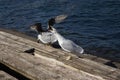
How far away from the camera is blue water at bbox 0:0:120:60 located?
33.3 feet

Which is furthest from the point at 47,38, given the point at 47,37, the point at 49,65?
the point at 49,65

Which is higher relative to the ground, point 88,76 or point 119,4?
point 119,4

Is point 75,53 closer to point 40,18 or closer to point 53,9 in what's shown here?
point 40,18

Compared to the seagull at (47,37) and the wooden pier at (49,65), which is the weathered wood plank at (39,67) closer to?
the wooden pier at (49,65)

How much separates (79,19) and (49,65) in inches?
327

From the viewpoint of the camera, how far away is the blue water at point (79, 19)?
10.1 metres

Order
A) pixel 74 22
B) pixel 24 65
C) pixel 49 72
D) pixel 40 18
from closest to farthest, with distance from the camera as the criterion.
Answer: pixel 49 72 < pixel 24 65 < pixel 74 22 < pixel 40 18

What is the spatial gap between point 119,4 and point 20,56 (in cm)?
952

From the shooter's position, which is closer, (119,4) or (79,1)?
(119,4)

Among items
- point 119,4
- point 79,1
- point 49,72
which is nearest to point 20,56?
point 49,72

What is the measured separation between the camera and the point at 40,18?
13820mm

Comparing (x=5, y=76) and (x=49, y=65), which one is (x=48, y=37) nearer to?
(x=49, y=65)

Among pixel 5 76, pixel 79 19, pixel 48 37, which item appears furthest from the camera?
pixel 79 19

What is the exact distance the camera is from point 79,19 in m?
13.2
